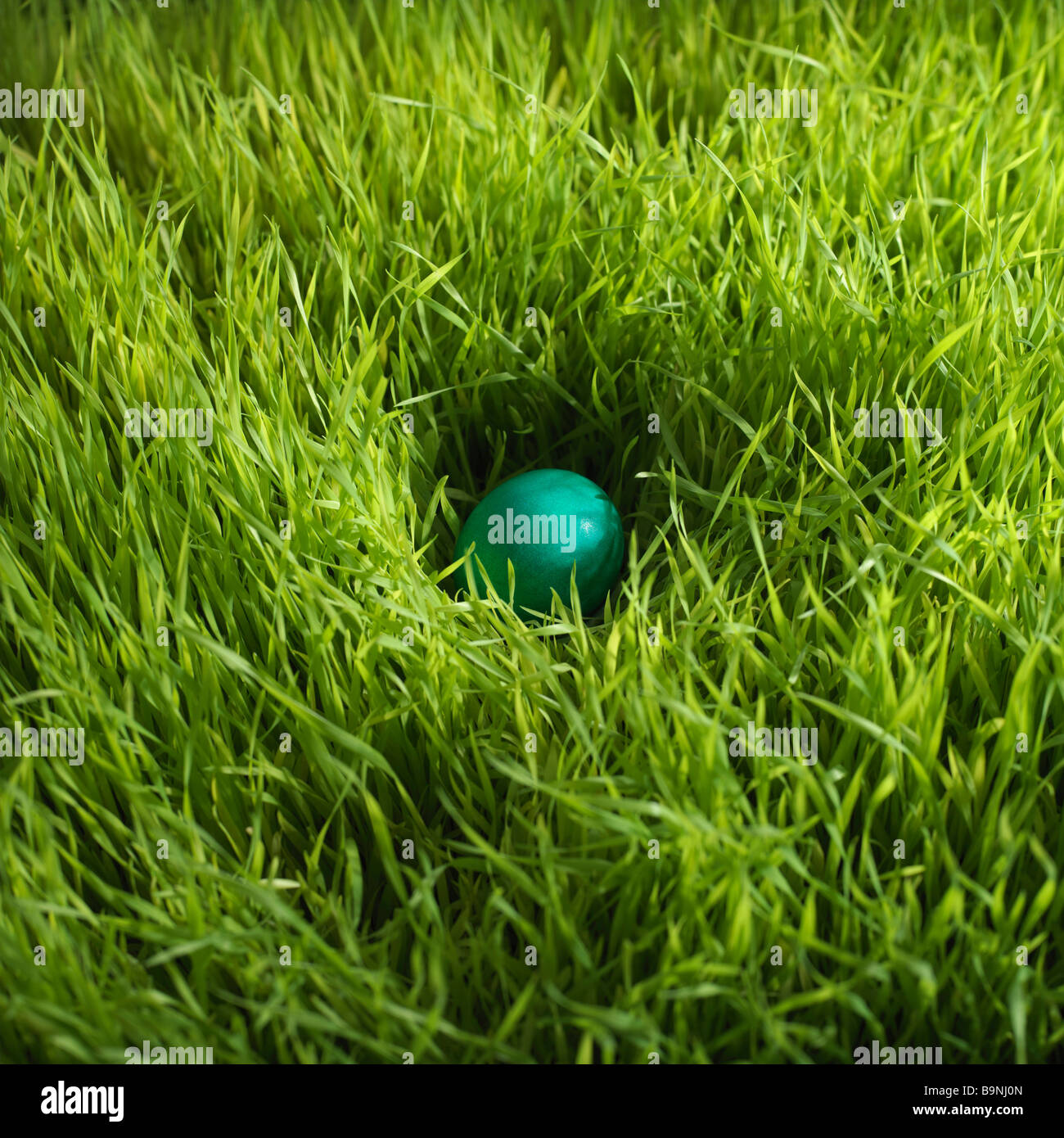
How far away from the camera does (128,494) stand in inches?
44.9

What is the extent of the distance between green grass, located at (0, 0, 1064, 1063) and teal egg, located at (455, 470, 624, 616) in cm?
5

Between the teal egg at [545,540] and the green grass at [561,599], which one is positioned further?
the teal egg at [545,540]

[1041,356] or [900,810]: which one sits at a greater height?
[1041,356]

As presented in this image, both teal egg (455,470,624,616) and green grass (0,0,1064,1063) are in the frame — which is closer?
green grass (0,0,1064,1063)

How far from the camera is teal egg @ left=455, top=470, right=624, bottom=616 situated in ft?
3.99

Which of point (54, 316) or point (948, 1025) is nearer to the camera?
point (948, 1025)

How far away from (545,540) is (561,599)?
0.07 metres

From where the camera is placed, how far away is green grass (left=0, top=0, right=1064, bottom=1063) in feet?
3.03

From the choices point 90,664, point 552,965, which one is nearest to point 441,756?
point 552,965

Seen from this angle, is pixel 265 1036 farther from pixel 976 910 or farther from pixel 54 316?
pixel 54 316

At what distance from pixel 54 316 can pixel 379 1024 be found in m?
1.06

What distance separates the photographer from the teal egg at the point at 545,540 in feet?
3.99

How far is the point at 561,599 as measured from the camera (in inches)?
48.3

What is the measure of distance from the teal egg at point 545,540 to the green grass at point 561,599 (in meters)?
0.05
